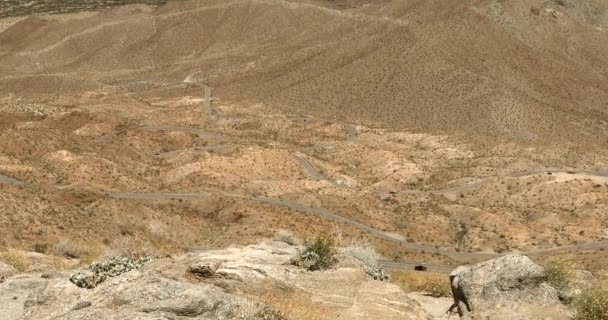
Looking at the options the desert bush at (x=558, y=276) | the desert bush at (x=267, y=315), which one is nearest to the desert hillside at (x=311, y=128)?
the desert bush at (x=267, y=315)

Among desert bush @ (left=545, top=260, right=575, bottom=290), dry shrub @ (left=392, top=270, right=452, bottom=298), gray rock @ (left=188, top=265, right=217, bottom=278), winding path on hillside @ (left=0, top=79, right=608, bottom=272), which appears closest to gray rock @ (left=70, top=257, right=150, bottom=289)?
gray rock @ (left=188, top=265, right=217, bottom=278)

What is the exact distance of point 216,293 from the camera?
10.2 metres

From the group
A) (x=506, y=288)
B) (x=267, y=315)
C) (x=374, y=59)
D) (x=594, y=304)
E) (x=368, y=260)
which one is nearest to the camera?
(x=267, y=315)

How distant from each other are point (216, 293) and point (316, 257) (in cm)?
516

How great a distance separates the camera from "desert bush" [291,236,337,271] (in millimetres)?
14844

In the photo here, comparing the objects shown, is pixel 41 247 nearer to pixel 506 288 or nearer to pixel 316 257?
pixel 316 257

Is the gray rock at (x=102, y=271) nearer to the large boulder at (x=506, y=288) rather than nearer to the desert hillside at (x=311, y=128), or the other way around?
the desert hillside at (x=311, y=128)

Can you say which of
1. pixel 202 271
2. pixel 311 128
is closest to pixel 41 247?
pixel 202 271

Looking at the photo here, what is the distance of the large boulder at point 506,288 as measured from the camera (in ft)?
45.4

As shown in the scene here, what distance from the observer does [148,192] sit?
47.6 meters

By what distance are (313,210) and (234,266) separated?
34091 millimetres

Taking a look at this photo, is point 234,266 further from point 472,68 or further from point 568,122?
point 472,68

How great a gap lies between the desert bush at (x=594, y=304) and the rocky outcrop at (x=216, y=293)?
3.20 metres

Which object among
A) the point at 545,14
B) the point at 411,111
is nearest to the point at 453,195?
the point at 411,111
